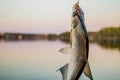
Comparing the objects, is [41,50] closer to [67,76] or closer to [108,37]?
[108,37]

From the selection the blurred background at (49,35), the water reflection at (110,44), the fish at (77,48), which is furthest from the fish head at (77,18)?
the water reflection at (110,44)

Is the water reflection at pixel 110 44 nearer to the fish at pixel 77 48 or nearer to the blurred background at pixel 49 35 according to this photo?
the blurred background at pixel 49 35

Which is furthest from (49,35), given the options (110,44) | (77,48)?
(77,48)

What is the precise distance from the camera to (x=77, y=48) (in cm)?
161

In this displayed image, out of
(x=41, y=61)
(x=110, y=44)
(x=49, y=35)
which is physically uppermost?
(x=49, y=35)

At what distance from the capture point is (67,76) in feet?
5.68

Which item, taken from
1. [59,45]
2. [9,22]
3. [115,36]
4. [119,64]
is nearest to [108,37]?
[115,36]

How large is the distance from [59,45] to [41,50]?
0.47 meters

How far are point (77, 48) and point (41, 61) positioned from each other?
175cm

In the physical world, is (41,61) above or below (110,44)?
below

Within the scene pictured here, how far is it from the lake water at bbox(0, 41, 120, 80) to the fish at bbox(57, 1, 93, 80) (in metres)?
1.35

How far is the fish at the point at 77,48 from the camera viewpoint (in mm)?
1562

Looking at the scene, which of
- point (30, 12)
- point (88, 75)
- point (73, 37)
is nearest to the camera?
point (73, 37)

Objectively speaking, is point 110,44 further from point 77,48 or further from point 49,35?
point 77,48
